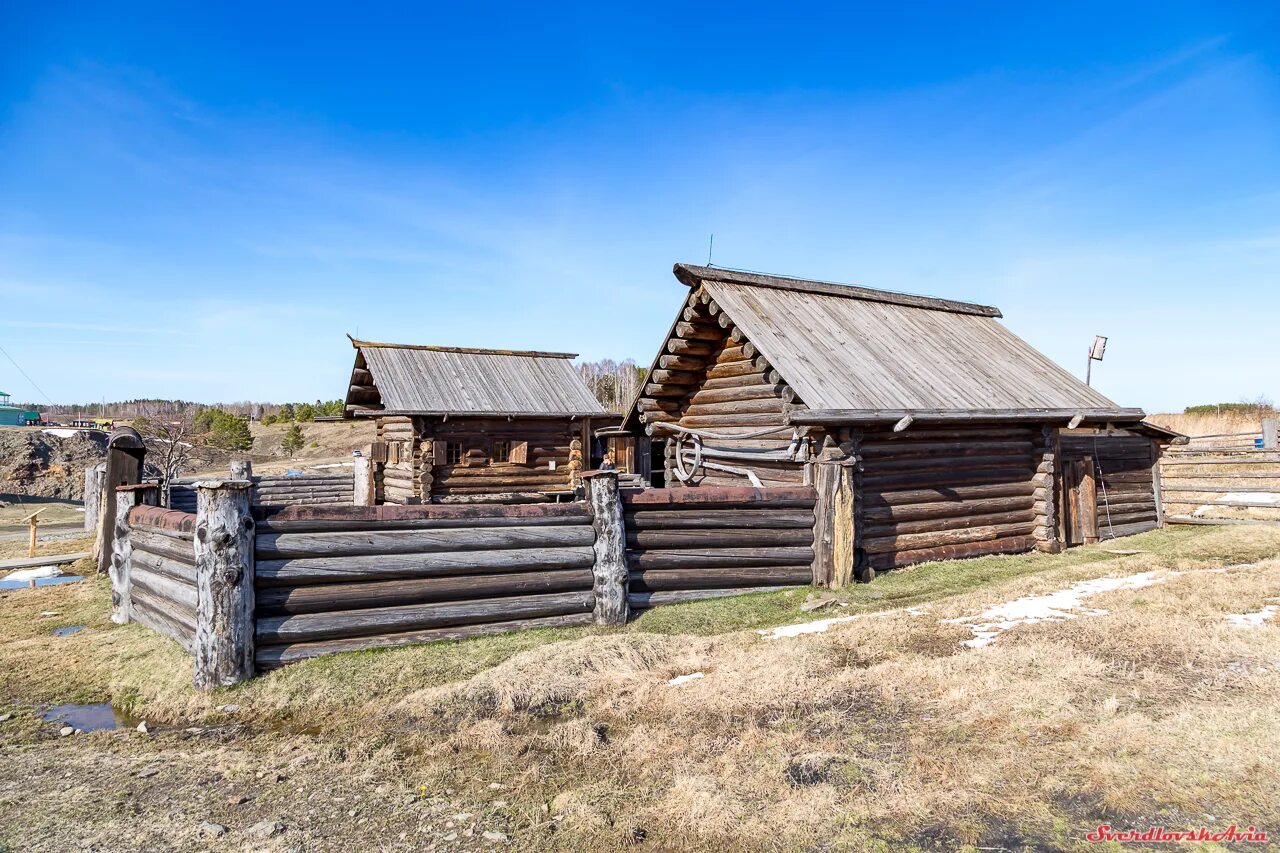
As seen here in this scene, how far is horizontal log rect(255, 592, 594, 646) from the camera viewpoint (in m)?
7.20

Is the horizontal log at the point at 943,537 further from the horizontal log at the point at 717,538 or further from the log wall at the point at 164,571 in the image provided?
the log wall at the point at 164,571

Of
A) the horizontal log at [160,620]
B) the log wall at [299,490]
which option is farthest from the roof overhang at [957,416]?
the log wall at [299,490]

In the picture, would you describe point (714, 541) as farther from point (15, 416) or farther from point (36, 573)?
point (15, 416)

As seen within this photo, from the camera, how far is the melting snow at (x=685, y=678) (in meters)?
6.45

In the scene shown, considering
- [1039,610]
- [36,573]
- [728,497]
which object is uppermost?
Answer: [728,497]

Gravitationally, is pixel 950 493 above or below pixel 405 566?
above

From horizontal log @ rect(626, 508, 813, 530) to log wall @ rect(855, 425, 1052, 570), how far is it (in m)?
1.23

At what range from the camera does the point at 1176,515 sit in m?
17.1

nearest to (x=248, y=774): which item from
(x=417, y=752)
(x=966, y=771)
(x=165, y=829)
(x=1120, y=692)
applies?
(x=165, y=829)

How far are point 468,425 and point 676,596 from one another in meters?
14.0

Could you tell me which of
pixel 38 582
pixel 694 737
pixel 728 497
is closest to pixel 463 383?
pixel 38 582

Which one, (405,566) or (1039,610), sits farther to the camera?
(1039,610)

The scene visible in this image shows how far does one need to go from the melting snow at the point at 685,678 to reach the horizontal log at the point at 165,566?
4996 millimetres

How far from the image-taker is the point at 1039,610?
8.30 meters
